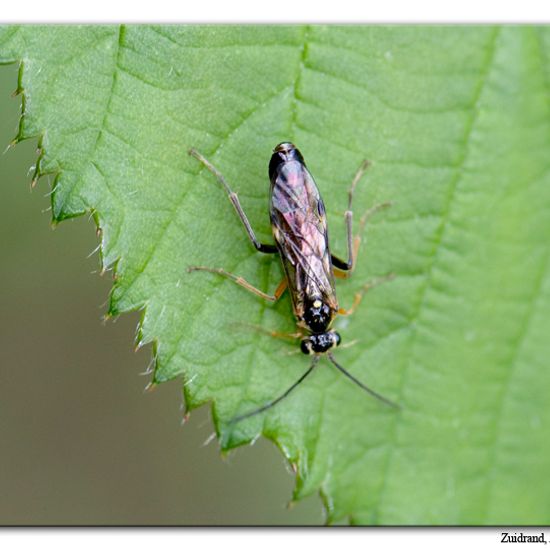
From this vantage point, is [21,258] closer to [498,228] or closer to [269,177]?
[269,177]

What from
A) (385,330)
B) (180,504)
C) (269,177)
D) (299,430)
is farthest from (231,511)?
(269,177)

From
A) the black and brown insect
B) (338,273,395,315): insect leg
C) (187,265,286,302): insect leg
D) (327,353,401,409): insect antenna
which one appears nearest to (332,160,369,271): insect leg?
the black and brown insect

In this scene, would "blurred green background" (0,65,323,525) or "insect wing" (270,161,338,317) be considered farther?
"blurred green background" (0,65,323,525)

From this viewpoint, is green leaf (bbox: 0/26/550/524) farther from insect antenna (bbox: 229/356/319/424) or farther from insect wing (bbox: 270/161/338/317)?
insect wing (bbox: 270/161/338/317)

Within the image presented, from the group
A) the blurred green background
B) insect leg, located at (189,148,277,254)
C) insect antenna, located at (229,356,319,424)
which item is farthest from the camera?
the blurred green background

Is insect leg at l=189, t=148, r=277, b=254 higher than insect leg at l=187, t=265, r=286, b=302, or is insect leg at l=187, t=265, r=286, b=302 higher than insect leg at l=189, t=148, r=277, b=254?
insect leg at l=189, t=148, r=277, b=254

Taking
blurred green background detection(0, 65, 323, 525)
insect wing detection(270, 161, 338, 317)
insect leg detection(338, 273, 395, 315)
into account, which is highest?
insect wing detection(270, 161, 338, 317)

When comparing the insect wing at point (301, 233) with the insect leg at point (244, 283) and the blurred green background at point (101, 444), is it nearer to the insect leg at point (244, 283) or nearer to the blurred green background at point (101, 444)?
the insect leg at point (244, 283)
